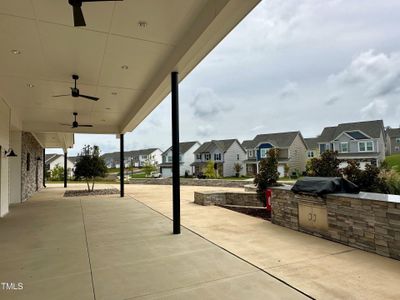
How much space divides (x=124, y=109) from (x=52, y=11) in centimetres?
582

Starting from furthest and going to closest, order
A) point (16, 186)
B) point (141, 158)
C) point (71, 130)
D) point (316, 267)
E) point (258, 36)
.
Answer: point (141, 158)
point (71, 130)
point (16, 186)
point (258, 36)
point (316, 267)

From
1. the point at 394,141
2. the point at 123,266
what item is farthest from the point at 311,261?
the point at 394,141

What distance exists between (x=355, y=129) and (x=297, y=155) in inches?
254

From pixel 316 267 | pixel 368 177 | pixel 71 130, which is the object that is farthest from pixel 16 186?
pixel 368 177

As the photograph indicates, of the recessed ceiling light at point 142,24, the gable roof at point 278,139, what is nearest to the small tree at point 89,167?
the recessed ceiling light at point 142,24

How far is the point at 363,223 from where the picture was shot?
13.6 ft

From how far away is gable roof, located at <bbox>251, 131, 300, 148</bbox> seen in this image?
29.8m

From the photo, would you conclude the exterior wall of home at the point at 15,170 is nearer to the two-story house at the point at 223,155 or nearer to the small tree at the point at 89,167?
the small tree at the point at 89,167

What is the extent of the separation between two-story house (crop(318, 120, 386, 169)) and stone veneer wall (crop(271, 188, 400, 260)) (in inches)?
860

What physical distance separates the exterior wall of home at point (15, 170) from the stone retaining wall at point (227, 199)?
25.0 ft

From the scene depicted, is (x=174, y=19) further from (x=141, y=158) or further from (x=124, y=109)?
(x=141, y=158)

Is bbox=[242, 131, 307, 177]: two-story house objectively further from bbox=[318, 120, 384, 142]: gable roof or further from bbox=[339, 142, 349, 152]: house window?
bbox=[339, 142, 349, 152]: house window

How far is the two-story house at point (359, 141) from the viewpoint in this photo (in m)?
24.5

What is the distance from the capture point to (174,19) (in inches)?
153
